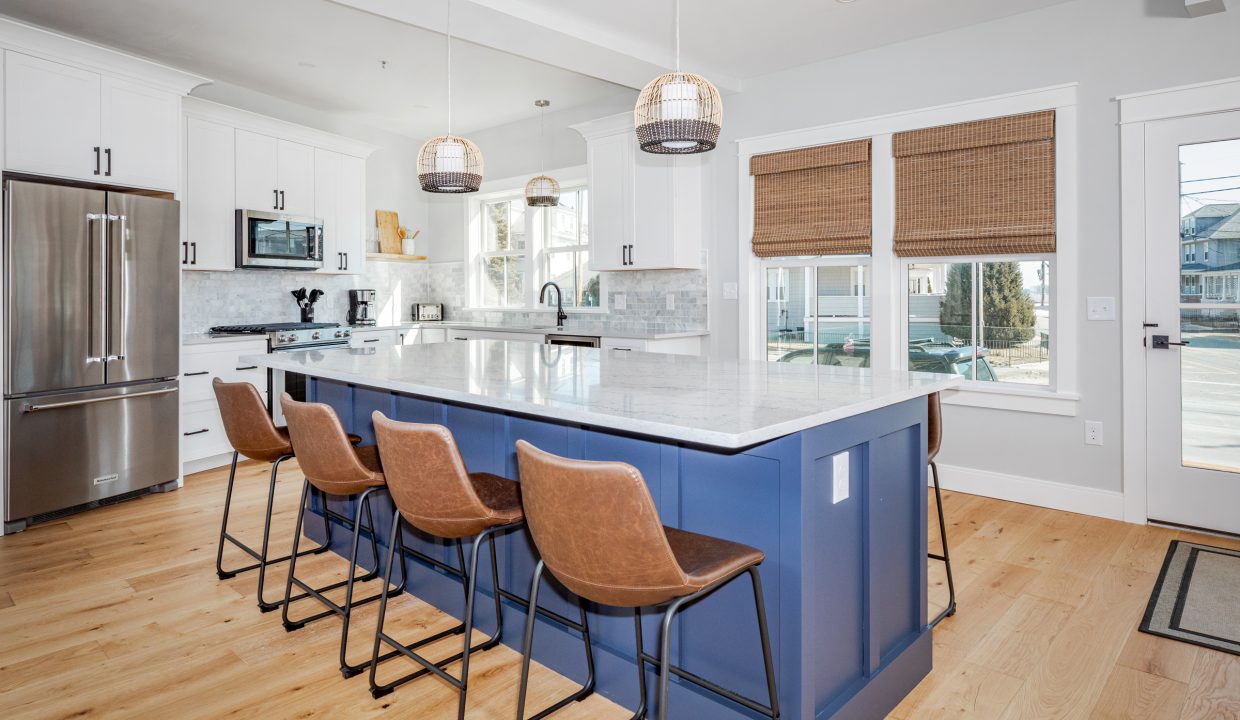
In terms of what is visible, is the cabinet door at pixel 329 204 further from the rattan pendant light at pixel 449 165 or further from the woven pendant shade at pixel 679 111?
the woven pendant shade at pixel 679 111

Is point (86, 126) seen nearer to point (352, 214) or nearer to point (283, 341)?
point (283, 341)

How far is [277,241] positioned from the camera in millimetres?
5441

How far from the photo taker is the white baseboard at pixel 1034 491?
3.74m

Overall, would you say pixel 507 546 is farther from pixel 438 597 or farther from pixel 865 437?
pixel 865 437

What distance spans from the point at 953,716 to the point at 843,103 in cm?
373

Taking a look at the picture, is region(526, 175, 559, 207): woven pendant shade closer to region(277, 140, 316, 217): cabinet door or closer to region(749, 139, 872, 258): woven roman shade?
region(749, 139, 872, 258): woven roman shade

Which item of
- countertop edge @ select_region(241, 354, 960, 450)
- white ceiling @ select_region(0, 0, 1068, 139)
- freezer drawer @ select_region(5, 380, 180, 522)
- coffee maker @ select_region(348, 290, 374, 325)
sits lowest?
freezer drawer @ select_region(5, 380, 180, 522)

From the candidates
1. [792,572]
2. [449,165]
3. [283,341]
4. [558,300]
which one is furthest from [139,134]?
[792,572]

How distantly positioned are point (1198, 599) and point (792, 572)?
6.93 feet

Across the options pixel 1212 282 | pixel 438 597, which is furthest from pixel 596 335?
pixel 1212 282

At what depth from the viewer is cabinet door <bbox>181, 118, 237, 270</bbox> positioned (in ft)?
16.2

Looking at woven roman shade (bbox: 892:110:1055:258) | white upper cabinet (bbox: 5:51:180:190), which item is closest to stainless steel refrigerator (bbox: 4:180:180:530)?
white upper cabinet (bbox: 5:51:180:190)

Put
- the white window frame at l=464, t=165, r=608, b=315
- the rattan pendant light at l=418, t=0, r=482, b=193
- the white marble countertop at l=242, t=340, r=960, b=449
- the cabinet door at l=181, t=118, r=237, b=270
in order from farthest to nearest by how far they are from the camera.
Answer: the white window frame at l=464, t=165, r=608, b=315 < the cabinet door at l=181, t=118, r=237, b=270 < the rattan pendant light at l=418, t=0, r=482, b=193 < the white marble countertop at l=242, t=340, r=960, b=449

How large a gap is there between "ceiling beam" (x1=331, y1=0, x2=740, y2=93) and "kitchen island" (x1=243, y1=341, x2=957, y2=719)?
6.64ft
